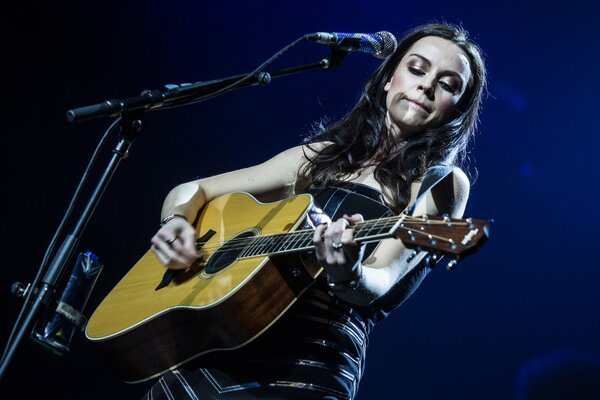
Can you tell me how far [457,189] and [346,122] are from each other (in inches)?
30.4

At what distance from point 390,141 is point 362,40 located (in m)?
0.59

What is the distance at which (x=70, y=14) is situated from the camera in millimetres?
4016

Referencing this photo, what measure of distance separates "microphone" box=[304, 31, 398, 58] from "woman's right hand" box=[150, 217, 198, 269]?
84 centimetres

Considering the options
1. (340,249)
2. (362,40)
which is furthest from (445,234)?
(362,40)

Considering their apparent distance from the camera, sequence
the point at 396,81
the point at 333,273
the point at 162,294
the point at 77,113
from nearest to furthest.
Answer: the point at 77,113
the point at 333,273
the point at 162,294
the point at 396,81

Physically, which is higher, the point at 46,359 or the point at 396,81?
the point at 396,81

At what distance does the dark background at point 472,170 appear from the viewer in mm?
3762

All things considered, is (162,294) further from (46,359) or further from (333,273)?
(46,359)

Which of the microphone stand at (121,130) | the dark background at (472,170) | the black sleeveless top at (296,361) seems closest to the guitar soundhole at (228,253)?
the black sleeveless top at (296,361)

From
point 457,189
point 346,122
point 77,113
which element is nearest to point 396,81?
point 346,122

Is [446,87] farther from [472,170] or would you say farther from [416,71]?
[472,170]

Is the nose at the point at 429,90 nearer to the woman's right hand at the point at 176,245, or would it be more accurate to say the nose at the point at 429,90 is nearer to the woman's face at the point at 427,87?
the woman's face at the point at 427,87

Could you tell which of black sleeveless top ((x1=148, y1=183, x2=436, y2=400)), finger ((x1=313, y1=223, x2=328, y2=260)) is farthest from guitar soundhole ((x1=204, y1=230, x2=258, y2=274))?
finger ((x1=313, y1=223, x2=328, y2=260))

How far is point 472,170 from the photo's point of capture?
3.89 meters
